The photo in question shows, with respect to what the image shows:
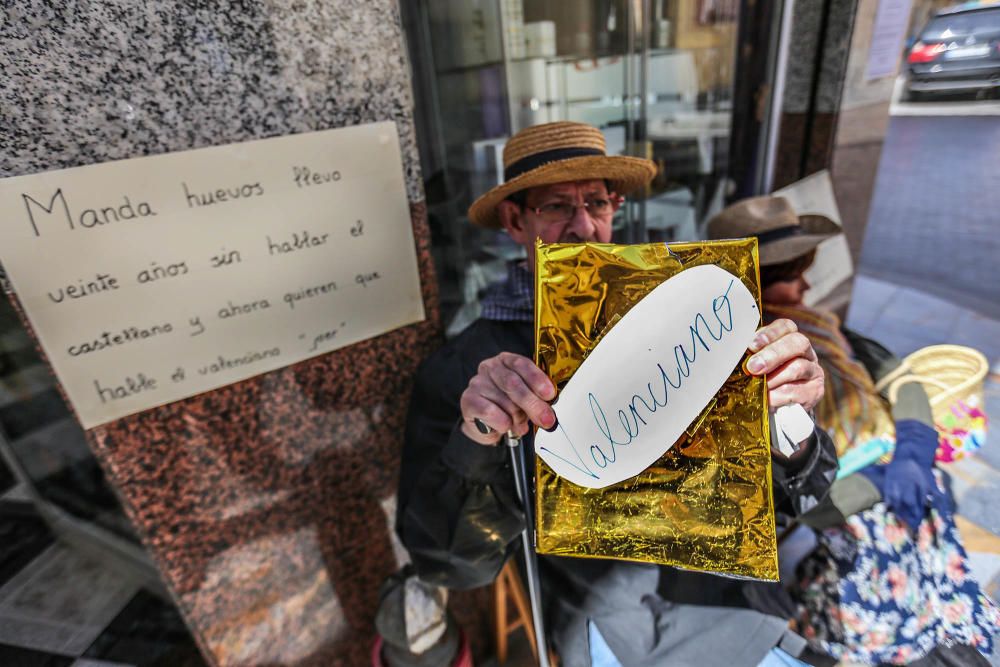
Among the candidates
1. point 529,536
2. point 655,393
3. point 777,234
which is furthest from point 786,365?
point 777,234

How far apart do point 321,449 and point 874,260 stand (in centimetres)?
611

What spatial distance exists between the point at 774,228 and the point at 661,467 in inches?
59.2

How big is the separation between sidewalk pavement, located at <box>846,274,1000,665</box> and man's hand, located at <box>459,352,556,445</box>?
5.62 feet

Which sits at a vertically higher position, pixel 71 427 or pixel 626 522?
pixel 626 522

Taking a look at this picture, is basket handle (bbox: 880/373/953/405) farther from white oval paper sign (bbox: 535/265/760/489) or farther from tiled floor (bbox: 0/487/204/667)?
tiled floor (bbox: 0/487/204/667)

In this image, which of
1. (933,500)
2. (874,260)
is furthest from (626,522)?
(874,260)

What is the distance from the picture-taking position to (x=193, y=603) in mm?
1379

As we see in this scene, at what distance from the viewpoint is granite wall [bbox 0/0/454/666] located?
0.98m

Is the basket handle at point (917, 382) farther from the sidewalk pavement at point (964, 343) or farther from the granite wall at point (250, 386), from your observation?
the granite wall at point (250, 386)

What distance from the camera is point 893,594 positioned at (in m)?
1.61

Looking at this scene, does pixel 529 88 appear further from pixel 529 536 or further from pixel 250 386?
pixel 529 536

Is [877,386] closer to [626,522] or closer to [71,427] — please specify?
[626,522]

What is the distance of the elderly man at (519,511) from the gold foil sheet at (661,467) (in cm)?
31

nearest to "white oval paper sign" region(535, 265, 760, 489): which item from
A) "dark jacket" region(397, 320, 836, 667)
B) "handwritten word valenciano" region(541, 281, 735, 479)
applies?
"handwritten word valenciano" region(541, 281, 735, 479)
